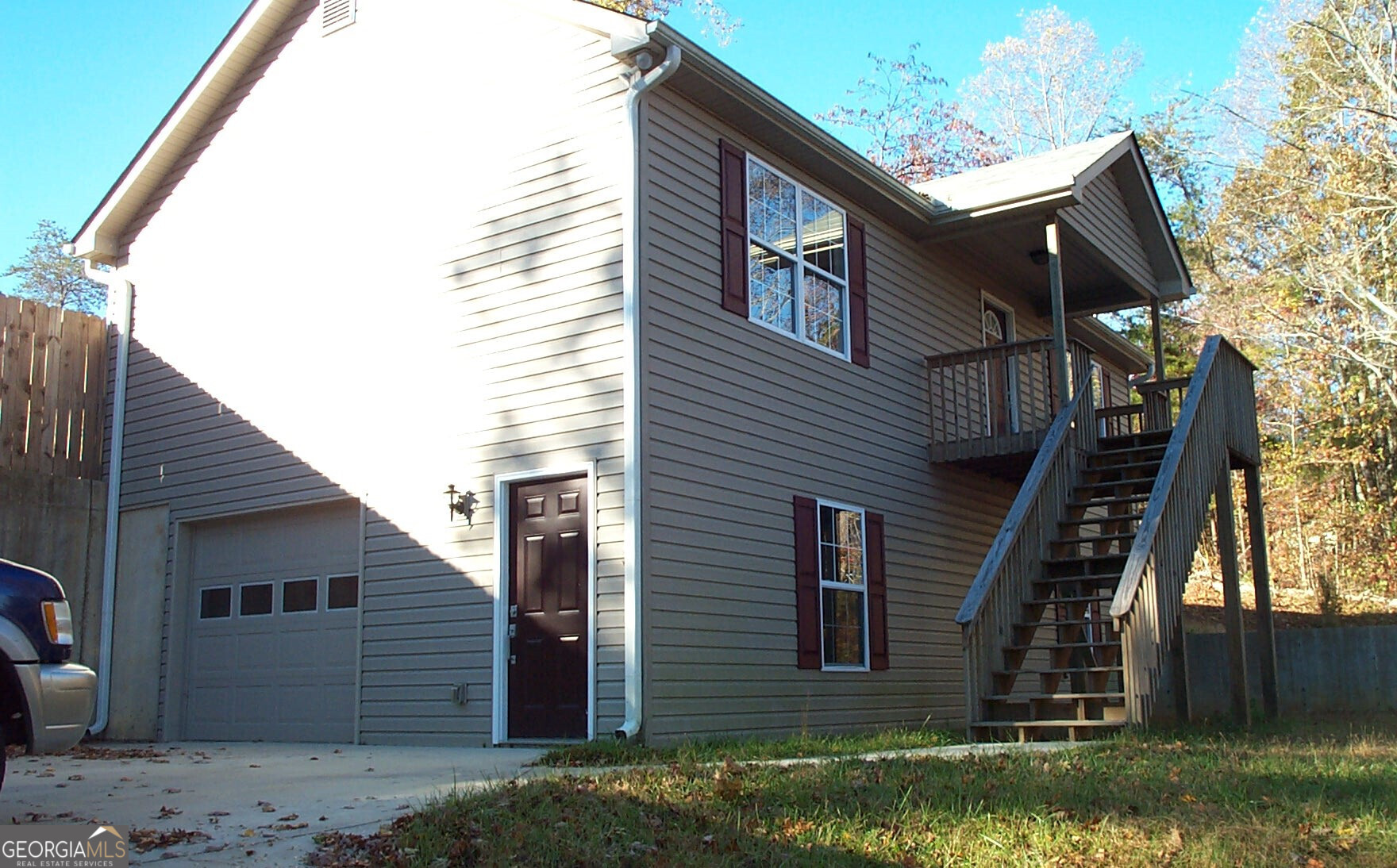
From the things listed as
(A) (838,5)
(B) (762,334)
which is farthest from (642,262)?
(A) (838,5)

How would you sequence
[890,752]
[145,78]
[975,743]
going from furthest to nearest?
[145,78] → [975,743] → [890,752]

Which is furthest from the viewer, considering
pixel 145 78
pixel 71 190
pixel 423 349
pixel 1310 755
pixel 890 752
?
pixel 71 190

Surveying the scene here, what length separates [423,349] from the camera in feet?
36.7

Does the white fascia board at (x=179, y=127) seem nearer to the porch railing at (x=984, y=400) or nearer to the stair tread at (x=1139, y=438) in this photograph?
the porch railing at (x=984, y=400)

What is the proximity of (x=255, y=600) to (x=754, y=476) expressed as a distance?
16.8 feet

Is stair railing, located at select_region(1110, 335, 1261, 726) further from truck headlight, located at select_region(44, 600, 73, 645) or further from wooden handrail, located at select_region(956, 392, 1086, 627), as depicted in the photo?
truck headlight, located at select_region(44, 600, 73, 645)

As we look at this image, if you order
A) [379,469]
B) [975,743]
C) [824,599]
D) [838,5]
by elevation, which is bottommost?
[975,743]

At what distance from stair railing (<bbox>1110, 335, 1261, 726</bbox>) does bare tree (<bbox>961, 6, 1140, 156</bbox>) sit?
18.7 m

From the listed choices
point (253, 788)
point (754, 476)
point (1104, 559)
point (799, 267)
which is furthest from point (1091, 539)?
point (253, 788)

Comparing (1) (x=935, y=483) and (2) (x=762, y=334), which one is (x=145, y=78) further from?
(1) (x=935, y=483)

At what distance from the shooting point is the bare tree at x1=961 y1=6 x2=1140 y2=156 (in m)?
31.5

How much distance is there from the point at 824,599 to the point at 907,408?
→ 2758 mm

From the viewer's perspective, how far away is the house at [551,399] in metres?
9.95

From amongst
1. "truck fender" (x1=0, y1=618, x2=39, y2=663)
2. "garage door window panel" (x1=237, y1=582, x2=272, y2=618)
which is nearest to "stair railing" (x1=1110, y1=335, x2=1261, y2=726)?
"truck fender" (x1=0, y1=618, x2=39, y2=663)
